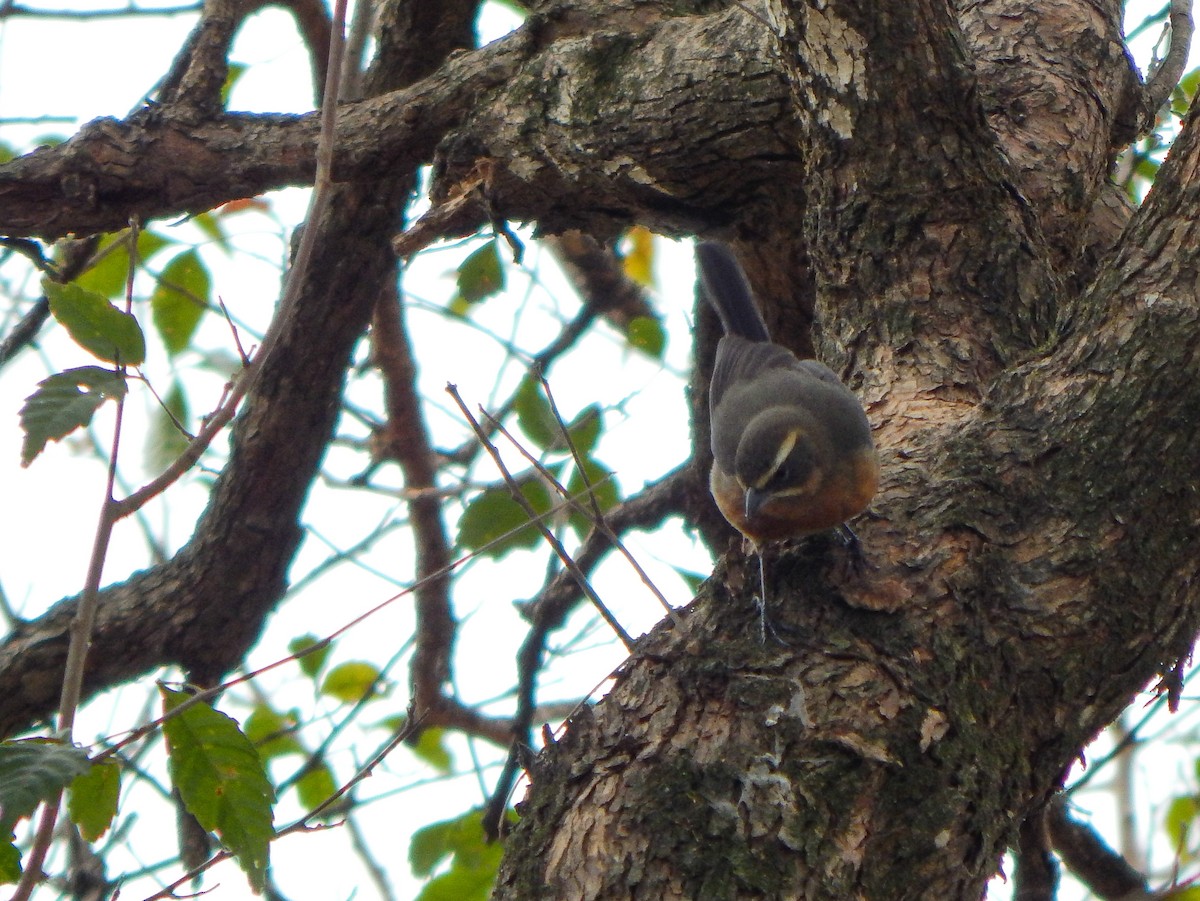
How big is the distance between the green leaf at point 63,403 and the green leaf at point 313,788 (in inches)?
85.0

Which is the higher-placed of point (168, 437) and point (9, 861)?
point (168, 437)

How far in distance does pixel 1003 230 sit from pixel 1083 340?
633mm

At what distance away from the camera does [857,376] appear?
3416mm

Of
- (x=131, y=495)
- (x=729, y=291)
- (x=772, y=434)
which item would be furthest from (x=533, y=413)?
(x=131, y=495)

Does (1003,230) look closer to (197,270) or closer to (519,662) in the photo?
(519,662)

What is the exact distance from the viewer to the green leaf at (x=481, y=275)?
447 centimetres

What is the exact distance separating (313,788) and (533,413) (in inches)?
60.2

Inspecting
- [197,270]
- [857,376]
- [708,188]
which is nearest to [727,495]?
[857,376]

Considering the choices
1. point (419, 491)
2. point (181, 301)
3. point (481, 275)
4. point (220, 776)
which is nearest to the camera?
point (220, 776)

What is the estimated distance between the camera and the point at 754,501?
10.9ft

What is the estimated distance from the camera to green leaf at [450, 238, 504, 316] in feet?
14.7

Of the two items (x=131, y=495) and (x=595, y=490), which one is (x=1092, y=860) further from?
(x=131, y=495)

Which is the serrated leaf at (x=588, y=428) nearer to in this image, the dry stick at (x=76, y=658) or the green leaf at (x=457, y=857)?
the green leaf at (x=457, y=857)

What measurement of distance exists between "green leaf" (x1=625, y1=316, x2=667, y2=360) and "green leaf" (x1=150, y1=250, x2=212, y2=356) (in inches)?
64.4
